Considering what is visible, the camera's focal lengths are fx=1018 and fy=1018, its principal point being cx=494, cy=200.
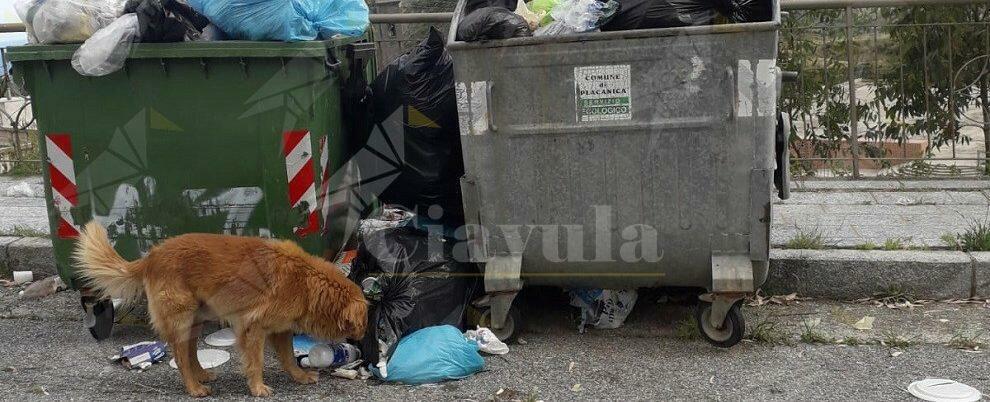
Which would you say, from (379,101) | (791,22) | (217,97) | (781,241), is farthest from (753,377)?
(791,22)

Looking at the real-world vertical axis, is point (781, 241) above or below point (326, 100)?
below

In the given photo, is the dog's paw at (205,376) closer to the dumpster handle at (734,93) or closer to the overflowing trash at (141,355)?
the overflowing trash at (141,355)

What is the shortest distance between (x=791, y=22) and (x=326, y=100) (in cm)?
350

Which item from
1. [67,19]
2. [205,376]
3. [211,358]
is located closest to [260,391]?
[205,376]

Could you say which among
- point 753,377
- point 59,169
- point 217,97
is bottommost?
point 753,377

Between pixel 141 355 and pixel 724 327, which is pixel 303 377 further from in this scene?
pixel 724 327

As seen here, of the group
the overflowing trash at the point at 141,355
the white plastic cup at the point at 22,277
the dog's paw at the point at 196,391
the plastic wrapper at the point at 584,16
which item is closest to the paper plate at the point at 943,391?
the plastic wrapper at the point at 584,16

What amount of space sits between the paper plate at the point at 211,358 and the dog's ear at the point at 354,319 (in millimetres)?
706

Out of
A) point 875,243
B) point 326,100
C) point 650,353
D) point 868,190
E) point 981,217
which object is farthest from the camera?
point 868,190

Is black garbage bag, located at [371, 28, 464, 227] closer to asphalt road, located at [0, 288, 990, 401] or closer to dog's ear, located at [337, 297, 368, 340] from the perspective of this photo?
asphalt road, located at [0, 288, 990, 401]

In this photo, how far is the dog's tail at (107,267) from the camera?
3.85 meters

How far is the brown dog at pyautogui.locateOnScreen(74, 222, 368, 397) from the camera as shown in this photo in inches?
148

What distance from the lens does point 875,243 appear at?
199 inches

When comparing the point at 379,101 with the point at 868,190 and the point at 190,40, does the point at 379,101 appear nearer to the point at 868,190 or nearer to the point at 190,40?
the point at 190,40
